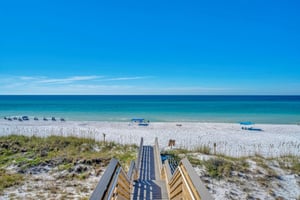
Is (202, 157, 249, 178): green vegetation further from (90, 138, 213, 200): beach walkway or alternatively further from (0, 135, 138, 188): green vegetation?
(0, 135, 138, 188): green vegetation

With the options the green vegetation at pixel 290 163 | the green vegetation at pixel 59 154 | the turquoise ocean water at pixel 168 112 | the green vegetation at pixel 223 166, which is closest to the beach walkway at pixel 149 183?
the green vegetation at pixel 59 154

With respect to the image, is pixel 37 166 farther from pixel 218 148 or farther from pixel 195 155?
pixel 218 148

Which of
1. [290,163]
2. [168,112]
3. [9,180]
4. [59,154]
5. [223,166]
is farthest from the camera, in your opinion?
[168,112]

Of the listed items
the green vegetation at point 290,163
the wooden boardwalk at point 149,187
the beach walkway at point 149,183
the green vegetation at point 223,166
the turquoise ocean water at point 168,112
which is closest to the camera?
the beach walkway at point 149,183

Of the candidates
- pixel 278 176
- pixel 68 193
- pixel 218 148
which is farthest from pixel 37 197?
pixel 218 148

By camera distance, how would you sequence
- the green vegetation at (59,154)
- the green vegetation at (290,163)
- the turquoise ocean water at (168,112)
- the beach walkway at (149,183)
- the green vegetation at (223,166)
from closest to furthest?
the beach walkway at (149,183) < the green vegetation at (223,166) < the green vegetation at (59,154) < the green vegetation at (290,163) < the turquoise ocean water at (168,112)

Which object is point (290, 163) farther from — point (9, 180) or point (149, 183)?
point (9, 180)

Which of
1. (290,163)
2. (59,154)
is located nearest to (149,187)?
(59,154)

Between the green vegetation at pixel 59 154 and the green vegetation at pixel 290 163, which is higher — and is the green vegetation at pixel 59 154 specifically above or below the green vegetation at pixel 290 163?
above

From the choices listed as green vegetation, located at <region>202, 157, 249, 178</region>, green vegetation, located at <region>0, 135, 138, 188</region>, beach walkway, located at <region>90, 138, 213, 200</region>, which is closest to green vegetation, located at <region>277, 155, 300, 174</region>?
green vegetation, located at <region>202, 157, 249, 178</region>

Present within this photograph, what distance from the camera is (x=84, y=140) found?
1341cm

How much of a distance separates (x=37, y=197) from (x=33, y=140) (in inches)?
336

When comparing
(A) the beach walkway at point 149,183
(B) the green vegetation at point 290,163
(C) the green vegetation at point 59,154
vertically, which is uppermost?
(A) the beach walkway at point 149,183

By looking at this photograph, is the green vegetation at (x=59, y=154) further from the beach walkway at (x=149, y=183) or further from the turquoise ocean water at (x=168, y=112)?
the turquoise ocean water at (x=168, y=112)
